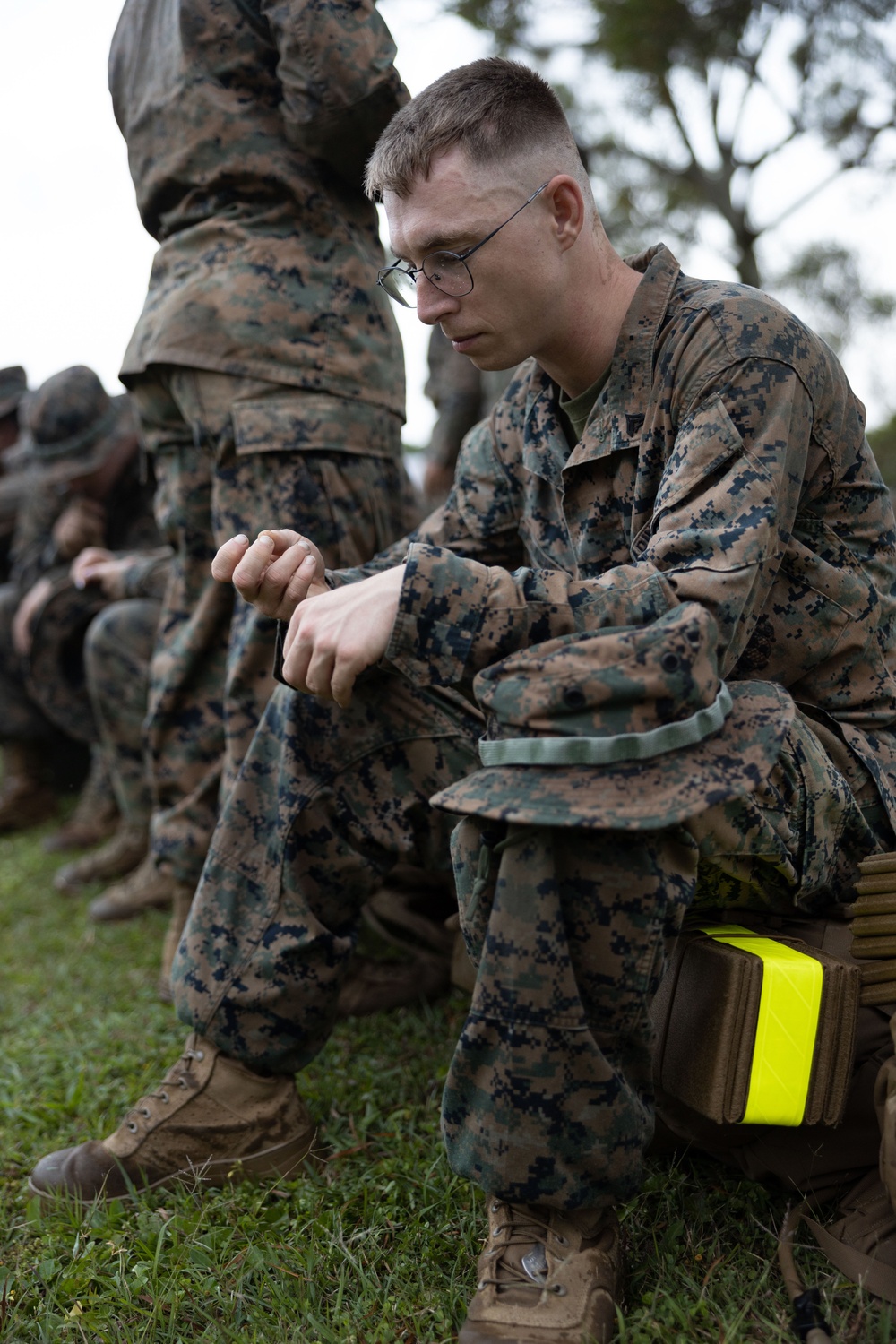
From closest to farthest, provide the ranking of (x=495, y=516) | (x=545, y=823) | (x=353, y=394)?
(x=545, y=823) < (x=495, y=516) < (x=353, y=394)

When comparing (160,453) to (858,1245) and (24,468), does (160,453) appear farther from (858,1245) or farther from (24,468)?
(24,468)

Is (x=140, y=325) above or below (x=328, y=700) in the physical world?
above

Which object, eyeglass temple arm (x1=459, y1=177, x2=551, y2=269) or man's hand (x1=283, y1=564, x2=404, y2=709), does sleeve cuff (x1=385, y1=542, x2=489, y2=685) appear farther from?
eyeglass temple arm (x1=459, y1=177, x2=551, y2=269)

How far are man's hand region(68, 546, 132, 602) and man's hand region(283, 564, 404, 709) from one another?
243 centimetres

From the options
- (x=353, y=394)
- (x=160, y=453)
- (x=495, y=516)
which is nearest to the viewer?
(x=495, y=516)

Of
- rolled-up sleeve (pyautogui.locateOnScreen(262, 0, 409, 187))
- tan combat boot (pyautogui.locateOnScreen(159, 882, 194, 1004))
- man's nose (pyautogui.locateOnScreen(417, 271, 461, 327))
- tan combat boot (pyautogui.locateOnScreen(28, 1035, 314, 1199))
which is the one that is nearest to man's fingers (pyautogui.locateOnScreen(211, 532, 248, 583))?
man's nose (pyautogui.locateOnScreen(417, 271, 461, 327))

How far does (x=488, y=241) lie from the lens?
192cm

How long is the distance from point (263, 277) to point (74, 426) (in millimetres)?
2432

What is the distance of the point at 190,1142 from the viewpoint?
211cm

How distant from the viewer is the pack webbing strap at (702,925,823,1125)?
167 centimetres

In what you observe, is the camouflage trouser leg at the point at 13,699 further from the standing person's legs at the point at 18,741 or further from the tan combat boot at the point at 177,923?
the tan combat boot at the point at 177,923

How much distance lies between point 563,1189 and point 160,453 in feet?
7.35

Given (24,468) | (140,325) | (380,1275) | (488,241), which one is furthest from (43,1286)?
(24,468)

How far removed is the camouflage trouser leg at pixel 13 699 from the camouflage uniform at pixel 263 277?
288cm
